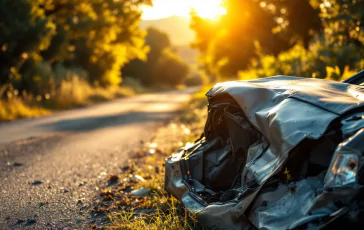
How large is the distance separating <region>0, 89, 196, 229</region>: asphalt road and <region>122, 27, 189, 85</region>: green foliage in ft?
150

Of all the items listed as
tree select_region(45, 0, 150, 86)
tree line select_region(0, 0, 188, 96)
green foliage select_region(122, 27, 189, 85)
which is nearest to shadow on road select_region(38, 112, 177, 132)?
tree line select_region(0, 0, 188, 96)

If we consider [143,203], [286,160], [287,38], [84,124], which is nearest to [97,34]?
[287,38]

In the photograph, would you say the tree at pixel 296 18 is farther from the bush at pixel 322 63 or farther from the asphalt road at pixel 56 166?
the asphalt road at pixel 56 166

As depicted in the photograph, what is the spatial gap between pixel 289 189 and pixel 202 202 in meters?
0.91

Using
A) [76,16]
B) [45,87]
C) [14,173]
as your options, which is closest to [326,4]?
[14,173]

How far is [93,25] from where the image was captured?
23859mm

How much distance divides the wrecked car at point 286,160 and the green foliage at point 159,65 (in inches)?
2026

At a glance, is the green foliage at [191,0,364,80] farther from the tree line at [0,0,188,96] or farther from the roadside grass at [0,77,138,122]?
the roadside grass at [0,77,138,122]

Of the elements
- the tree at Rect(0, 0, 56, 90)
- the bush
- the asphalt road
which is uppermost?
the tree at Rect(0, 0, 56, 90)

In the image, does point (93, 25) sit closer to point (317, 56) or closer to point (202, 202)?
point (317, 56)

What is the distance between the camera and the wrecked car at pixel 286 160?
1.82 metres

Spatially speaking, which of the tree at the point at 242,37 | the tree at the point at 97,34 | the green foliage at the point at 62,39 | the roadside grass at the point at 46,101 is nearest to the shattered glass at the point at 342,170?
the roadside grass at the point at 46,101

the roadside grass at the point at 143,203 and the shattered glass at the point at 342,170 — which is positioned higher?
the shattered glass at the point at 342,170

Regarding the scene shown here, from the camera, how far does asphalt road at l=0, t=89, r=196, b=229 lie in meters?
3.23
